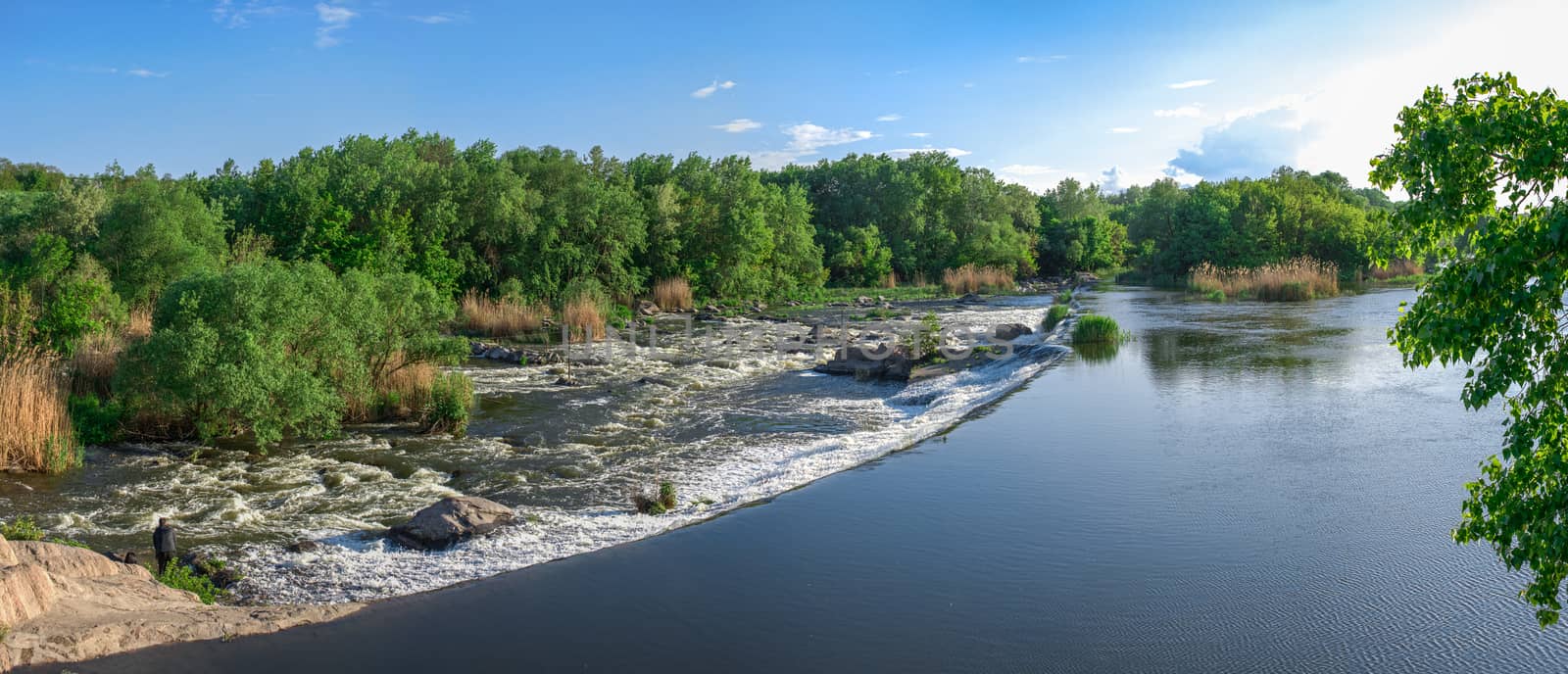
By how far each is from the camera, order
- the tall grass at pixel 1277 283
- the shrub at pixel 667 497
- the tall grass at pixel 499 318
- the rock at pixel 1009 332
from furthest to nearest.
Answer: the tall grass at pixel 1277 283 → the tall grass at pixel 499 318 → the rock at pixel 1009 332 → the shrub at pixel 667 497

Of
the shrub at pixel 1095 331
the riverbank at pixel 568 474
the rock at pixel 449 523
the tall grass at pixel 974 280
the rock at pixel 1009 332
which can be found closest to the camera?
the riverbank at pixel 568 474

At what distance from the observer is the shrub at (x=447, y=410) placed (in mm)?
16875

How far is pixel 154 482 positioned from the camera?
12953mm

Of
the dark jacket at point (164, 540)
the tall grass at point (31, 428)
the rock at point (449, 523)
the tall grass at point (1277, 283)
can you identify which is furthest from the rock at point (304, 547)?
the tall grass at point (1277, 283)

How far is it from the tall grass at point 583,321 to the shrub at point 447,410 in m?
13.8

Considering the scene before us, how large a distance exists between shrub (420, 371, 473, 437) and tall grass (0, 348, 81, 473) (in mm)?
5152

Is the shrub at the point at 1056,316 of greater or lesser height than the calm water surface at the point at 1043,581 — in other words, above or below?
above

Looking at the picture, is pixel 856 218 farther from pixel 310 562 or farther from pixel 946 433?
pixel 310 562

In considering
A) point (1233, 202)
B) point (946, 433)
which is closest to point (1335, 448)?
point (946, 433)

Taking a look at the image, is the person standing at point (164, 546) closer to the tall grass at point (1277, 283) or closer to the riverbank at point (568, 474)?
the riverbank at point (568, 474)

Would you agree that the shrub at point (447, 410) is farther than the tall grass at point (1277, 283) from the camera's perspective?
No

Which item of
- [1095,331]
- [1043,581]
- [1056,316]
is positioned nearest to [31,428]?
[1043,581]

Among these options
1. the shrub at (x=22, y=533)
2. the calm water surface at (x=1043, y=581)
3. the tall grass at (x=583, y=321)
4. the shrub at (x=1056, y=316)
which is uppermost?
the tall grass at (x=583, y=321)

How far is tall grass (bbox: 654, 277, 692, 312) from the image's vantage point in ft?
145
